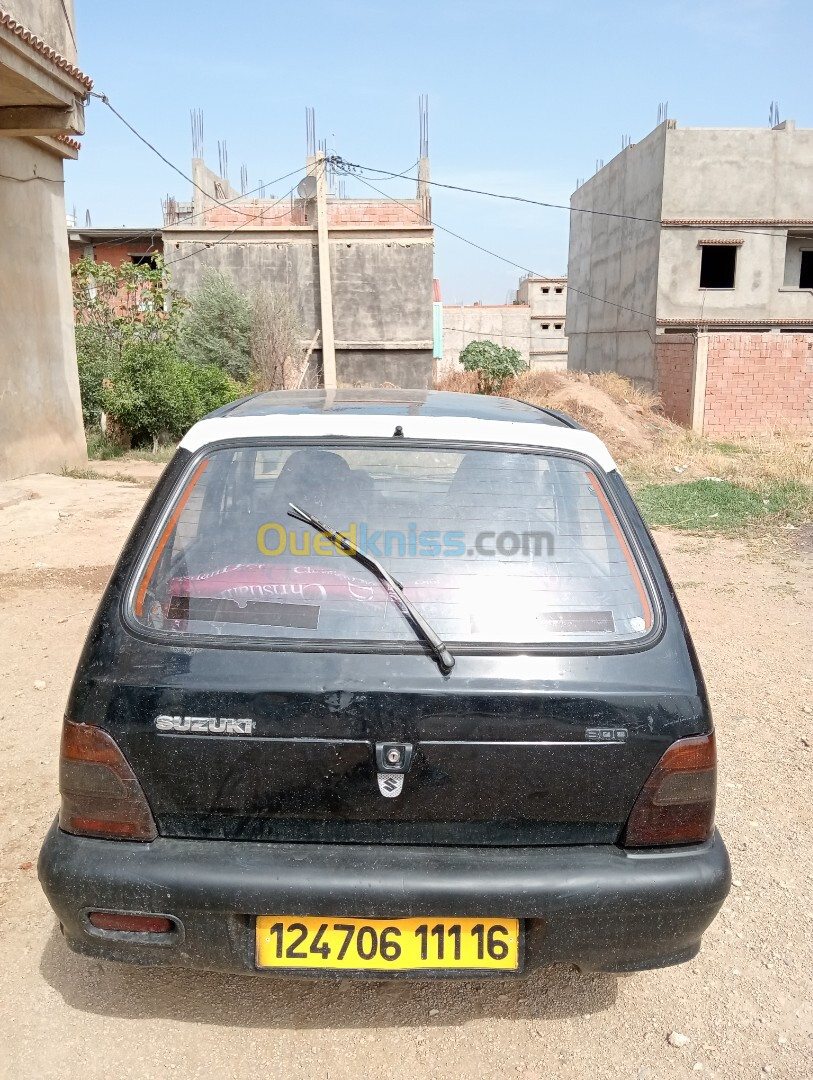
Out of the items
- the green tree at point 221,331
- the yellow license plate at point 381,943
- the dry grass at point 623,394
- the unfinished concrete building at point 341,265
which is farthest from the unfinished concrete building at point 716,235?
the yellow license plate at point 381,943

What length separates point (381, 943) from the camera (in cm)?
185

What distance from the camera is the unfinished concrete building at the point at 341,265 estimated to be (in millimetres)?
24906

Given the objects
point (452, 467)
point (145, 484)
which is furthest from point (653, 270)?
point (452, 467)

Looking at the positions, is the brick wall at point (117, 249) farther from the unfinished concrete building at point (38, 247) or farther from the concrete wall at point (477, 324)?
the concrete wall at point (477, 324)

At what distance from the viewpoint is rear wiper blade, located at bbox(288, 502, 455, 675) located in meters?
1.84

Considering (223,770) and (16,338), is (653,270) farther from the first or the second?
(223,770)

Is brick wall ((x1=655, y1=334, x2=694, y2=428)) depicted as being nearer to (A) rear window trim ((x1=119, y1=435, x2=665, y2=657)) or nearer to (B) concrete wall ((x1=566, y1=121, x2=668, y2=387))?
(B) concrete wall ((x1=566, y1=121, x2=668, y2=387))

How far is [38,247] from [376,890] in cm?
1120

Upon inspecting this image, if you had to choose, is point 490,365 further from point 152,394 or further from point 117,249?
point 117,249

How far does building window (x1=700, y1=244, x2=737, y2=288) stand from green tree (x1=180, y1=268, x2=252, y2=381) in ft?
43.2

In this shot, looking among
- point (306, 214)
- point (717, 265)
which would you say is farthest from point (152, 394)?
point (717, 265)

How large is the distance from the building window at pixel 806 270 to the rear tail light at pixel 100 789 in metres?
28.2

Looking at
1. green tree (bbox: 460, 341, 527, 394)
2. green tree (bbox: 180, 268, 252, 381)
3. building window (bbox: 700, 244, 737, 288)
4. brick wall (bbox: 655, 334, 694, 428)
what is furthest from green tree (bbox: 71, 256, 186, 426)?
building window (bbox: 700, 244, 737, 288)

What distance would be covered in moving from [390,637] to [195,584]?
49 cm
